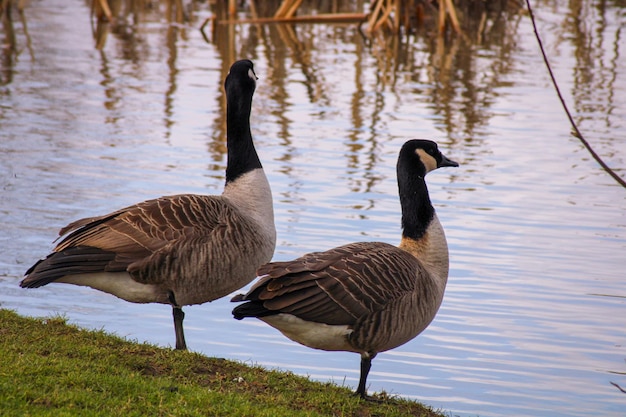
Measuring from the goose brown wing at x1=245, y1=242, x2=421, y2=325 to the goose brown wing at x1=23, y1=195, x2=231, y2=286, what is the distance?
119 cm

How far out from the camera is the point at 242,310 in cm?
673

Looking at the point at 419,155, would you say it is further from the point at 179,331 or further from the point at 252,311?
the point at 179,331

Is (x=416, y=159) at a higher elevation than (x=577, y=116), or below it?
higher

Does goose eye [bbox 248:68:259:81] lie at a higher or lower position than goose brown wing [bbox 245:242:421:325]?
higher

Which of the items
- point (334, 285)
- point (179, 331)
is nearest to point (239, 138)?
point (179, 331)

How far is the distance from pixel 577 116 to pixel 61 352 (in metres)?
14.8

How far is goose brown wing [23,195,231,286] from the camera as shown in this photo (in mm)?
7578

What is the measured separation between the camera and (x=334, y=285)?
6961mm

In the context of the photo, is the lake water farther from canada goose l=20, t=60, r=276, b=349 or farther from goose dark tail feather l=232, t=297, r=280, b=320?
goose dark tail feather l=232, t=297, r=280, b=320

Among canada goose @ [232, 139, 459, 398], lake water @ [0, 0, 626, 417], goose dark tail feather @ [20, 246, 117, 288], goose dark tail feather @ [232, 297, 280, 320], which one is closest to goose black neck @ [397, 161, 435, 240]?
canada goose @ [232, 139, 459, 398]

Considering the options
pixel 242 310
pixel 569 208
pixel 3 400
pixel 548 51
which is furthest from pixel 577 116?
pixel 3 400

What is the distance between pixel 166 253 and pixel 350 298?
1.75m

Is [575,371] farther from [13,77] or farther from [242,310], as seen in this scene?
[13,77]

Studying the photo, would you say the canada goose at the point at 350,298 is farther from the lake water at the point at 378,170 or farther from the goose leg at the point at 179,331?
the lake water at the point at 378,170
